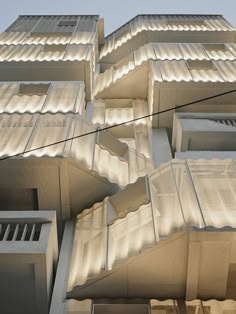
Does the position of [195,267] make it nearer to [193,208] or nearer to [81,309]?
[193,208]

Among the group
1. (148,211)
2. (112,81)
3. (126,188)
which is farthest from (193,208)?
(112,81)

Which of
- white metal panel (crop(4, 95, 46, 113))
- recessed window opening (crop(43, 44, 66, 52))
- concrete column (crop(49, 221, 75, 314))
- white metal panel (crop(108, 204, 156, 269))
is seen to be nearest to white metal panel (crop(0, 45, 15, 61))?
recessed window opening (crop(43, 44, 66, 52))

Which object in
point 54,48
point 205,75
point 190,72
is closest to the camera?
point 205,75

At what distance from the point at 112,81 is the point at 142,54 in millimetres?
1344

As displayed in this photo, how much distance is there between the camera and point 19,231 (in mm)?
5516

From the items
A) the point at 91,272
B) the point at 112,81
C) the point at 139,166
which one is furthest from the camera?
the point at 112,81

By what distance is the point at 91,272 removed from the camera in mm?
5379

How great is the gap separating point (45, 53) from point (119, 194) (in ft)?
24.6

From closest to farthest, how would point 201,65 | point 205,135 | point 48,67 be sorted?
point 205,135 < point 201,65 < point 48,67

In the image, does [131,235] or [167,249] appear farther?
[131,235]

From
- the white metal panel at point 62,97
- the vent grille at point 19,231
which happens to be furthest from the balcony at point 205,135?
the vent grille at point 19,231

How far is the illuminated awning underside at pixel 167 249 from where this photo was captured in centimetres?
497

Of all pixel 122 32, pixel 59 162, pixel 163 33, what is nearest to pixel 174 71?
pixel 59 162

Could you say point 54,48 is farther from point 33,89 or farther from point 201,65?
point 201,65
